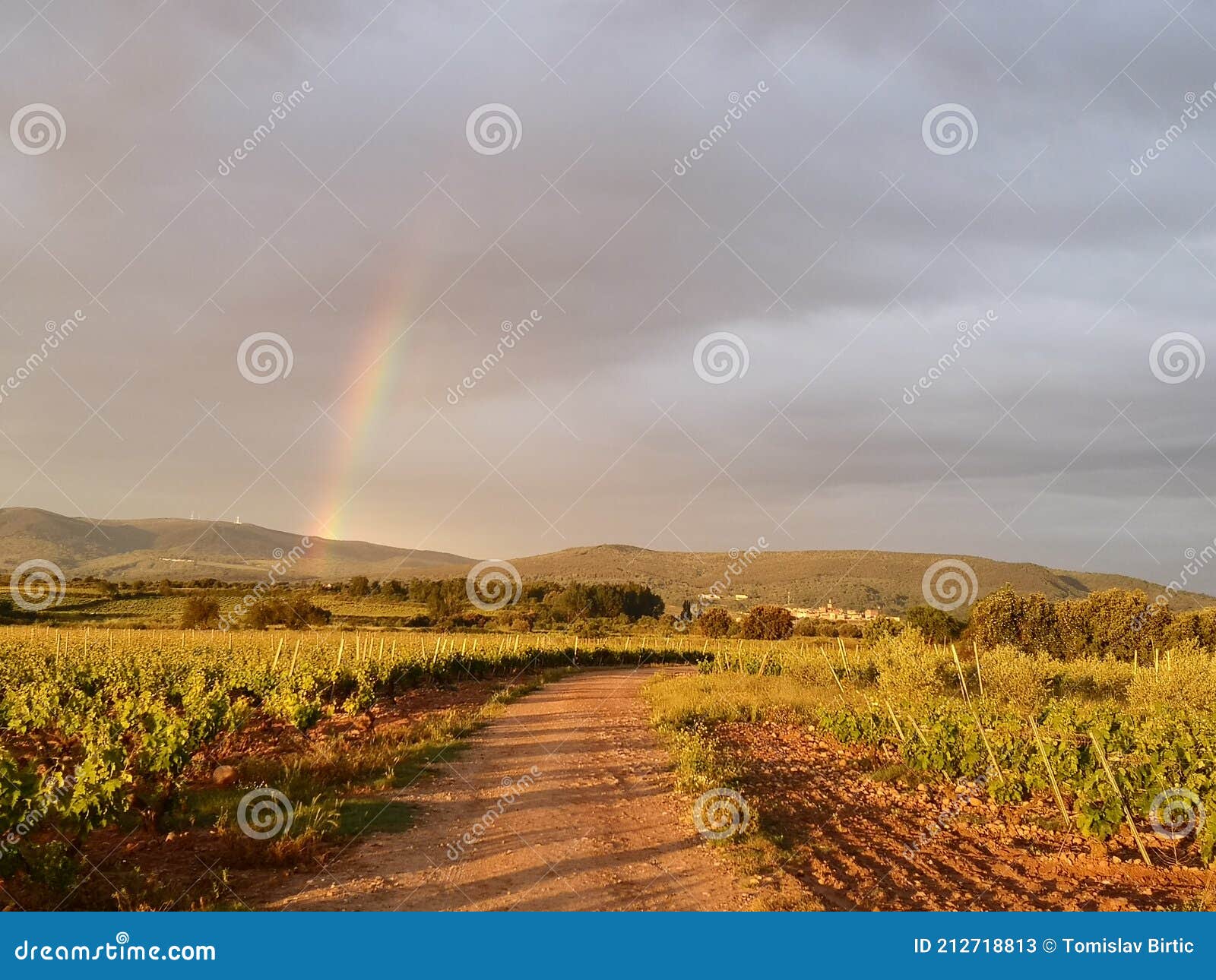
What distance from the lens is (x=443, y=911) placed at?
21.4 ft

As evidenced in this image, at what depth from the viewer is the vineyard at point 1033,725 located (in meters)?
10.4

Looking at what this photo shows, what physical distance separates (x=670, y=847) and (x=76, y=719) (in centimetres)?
1062

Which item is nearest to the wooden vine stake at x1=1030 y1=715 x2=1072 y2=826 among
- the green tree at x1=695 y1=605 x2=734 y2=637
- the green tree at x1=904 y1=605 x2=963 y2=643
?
the green tree at x1=904 y1=605 x2=963 y2=643

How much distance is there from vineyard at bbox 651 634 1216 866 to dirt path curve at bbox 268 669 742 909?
249 cm

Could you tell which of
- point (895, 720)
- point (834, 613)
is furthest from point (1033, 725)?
point (834, 613)

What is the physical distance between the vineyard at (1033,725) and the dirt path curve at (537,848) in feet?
8.17

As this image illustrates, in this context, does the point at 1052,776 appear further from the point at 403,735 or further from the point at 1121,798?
the point at 403,735

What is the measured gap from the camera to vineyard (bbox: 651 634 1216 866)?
10.4 meters

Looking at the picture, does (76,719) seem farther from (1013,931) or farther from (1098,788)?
(1098,788)

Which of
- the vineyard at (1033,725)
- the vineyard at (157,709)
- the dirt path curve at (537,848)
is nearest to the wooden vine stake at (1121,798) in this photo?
the vineyard at (1033,725)

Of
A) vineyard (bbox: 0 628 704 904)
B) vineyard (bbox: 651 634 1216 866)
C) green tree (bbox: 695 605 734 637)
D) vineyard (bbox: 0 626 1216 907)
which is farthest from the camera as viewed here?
green tree (bbox: 695 605 734 637)

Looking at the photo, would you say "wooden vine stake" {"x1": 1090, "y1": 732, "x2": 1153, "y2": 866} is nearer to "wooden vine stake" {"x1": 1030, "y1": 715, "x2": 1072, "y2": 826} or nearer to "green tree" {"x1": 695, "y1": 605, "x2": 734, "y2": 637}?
"wooden vine stake" {"x1": 1030, "y1": 715, "x2": 1072, "y2": 826}

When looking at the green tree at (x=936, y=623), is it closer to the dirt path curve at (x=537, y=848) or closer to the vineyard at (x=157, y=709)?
the vineyard at (x=157, y=709)

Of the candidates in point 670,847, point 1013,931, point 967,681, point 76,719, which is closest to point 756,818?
point 670,847
